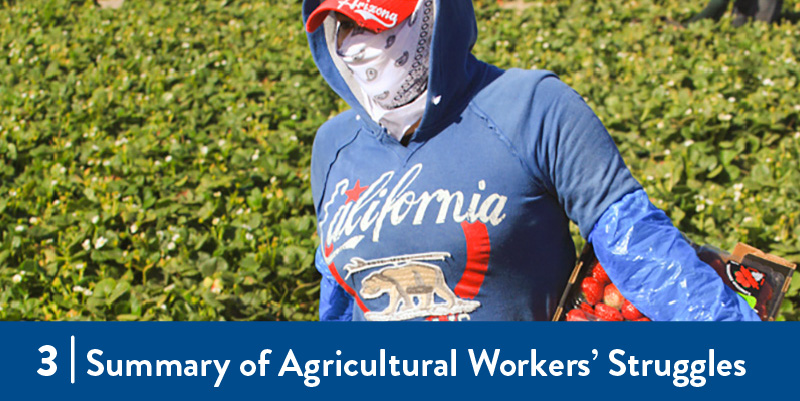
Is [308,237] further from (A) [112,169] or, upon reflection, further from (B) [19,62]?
(B) [19,62]

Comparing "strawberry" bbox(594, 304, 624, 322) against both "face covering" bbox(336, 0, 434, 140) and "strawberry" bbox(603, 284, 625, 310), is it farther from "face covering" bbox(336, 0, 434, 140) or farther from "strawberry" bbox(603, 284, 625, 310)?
"face covering" bbox(336, 0, 434, 140)

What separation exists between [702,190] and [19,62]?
6169 mm

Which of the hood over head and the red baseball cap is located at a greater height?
the red baseball cap

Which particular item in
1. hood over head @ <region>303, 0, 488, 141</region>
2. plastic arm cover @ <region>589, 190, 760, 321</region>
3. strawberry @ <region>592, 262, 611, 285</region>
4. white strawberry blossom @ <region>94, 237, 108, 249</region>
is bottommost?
white strawberry blossom @ <region>94, 237, 108, 249</region>

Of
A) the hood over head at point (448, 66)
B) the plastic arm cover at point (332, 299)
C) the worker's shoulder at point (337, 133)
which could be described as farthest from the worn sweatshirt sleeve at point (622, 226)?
the plastic arm cover at point (332, 299)

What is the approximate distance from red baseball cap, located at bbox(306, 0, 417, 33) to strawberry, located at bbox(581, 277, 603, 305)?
71cm

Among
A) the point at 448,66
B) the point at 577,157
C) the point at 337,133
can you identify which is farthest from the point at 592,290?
the point at 337,133

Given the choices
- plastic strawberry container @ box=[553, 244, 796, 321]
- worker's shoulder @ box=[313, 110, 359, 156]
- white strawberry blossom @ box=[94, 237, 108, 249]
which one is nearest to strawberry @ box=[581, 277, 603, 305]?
plastic strawberry container @ box=[553, 244, 796, 321]

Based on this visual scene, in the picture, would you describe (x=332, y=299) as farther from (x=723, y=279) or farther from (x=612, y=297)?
(x=723, y=279)

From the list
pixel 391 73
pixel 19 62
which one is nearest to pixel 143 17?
pixel 19 62

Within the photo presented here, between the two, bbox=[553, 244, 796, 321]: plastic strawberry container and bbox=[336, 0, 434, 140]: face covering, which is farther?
bbox=[336, 0, 434, 140]: face covering

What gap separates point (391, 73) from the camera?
5.62 feet

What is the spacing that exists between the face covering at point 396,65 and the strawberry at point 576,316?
57cm

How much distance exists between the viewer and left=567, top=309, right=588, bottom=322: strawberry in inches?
63.7
